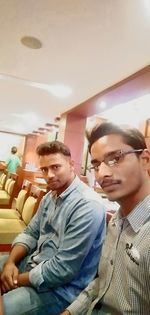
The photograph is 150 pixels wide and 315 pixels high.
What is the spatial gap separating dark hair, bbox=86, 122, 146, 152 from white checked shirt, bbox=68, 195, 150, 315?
209 mm

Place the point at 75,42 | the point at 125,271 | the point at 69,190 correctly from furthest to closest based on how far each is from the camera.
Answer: the point at 75,42 < the point at 69,190 < the point at 125,271

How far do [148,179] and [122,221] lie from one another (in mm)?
199

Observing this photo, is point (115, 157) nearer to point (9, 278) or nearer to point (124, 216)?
point (124, 216)

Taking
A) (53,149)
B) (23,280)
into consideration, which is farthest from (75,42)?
(23,280)

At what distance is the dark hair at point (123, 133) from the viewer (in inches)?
37.9

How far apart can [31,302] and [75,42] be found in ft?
6.24

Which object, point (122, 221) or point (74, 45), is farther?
point (74, 45)

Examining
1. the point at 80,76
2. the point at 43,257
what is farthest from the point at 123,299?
the point at 80,76

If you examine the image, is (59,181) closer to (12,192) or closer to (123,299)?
(123,299)

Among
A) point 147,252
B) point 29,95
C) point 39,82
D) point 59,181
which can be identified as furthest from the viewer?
point 29,95

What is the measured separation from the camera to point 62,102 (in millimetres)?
4156

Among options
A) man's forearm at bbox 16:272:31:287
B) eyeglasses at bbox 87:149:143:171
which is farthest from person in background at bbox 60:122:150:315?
man's forearm at bbox 16:272:31:287

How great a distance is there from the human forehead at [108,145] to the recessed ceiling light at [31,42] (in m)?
A: 1.53

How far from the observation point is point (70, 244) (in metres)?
1.35
